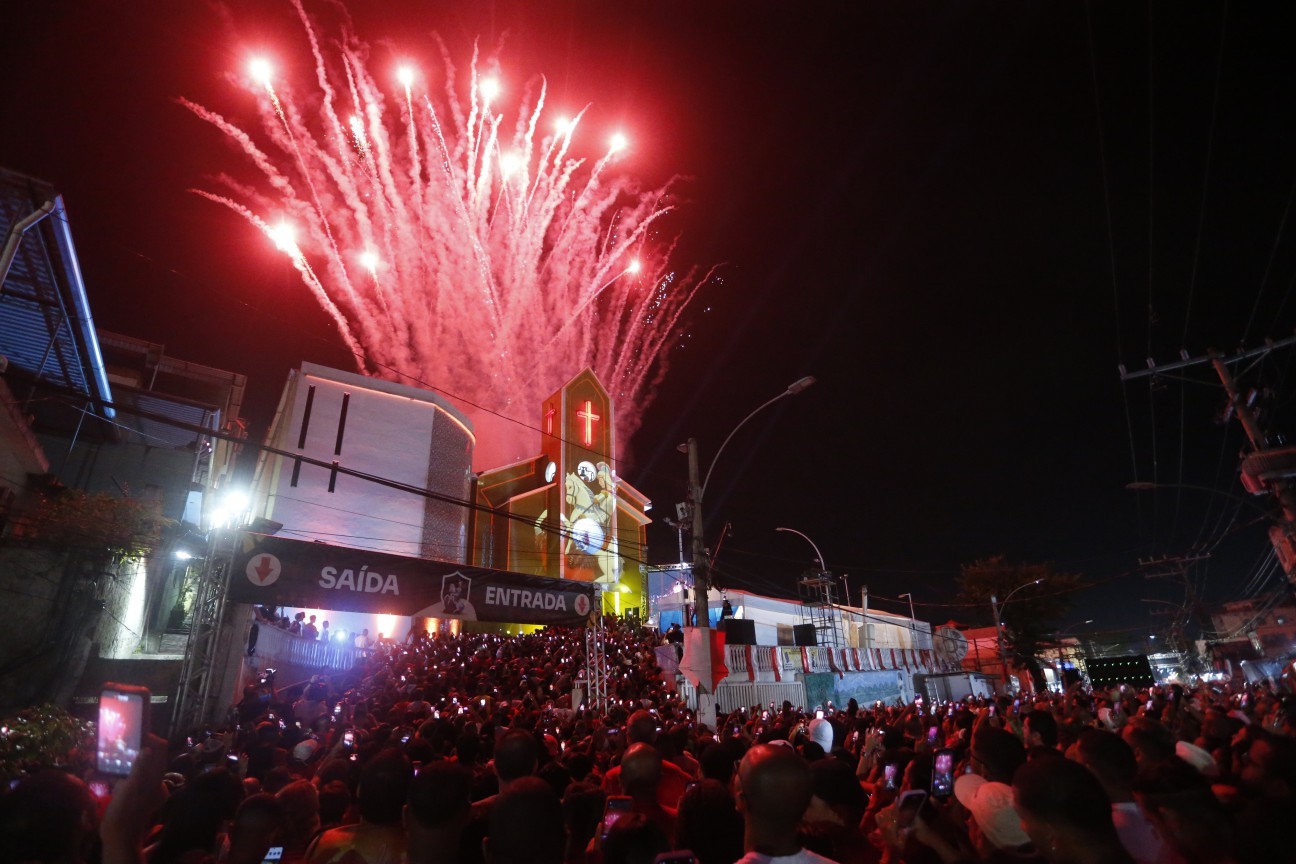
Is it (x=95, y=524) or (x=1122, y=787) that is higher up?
(x=95, y=524)

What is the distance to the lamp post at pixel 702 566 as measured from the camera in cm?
1377

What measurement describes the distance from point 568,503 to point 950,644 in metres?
40.8

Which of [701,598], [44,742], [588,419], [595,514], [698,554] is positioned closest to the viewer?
[44,742]

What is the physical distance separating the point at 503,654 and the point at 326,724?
29.1 ft

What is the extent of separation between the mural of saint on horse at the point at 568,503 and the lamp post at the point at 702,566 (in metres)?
23.8

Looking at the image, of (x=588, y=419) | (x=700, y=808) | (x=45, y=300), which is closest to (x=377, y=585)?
(x=45, y=300)

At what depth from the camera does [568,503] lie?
4150 centimetres

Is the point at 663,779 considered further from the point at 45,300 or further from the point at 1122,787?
the point at 45,300

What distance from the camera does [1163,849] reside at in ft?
10.5

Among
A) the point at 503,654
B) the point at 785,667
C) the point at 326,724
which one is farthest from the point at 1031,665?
the point at 326,724

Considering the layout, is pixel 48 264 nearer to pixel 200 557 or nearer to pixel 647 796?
pixel 200 557

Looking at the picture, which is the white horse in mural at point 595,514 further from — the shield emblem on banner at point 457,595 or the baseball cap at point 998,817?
the baseball cap at point 998,817

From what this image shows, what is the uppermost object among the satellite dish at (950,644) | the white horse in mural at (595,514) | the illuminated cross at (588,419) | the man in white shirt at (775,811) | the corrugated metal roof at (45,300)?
the illuminated cross at (588,419)

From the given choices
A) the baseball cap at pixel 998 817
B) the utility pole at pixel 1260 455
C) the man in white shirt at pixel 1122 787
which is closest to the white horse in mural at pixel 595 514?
the utility pole at pixel 1260 455
